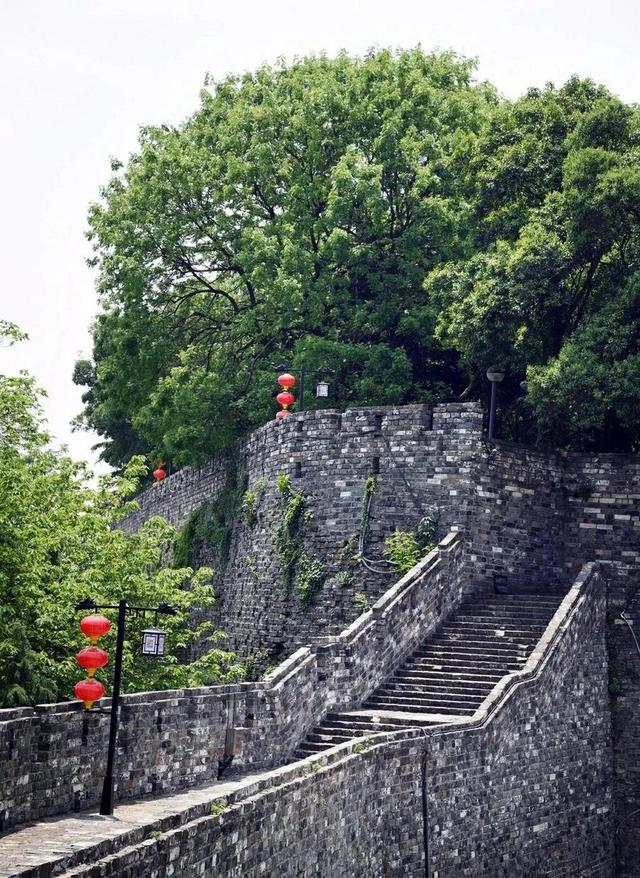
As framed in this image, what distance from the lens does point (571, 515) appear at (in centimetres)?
2623

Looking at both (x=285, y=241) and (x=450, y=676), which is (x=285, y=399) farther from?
(x=450, y=676)

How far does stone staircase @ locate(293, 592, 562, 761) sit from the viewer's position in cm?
2102

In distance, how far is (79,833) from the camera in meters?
14.8

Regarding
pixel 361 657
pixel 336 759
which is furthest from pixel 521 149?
pixel 336 759

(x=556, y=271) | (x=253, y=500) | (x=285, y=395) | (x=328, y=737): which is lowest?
(x=328, y=737)

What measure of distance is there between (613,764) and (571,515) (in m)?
4.44

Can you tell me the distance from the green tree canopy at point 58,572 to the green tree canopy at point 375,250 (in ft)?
17.1

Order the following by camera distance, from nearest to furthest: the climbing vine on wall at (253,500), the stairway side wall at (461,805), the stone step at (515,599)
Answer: the stairway side wall at (461,805) < the stone step at (515,599) < the climbing vine on wall at (253,500)

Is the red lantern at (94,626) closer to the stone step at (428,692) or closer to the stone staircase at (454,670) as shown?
the stone staircase at (454,670)

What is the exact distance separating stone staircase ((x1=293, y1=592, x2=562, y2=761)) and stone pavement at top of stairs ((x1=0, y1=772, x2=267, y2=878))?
3339 mm

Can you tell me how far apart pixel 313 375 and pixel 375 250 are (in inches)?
109

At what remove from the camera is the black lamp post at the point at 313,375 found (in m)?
Result: 28.3

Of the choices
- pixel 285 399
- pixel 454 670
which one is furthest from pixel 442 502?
pixel 285 399

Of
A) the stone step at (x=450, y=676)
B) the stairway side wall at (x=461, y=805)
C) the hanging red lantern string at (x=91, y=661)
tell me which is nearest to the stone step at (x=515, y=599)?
the stairway side wall at (x=461, y=805)
